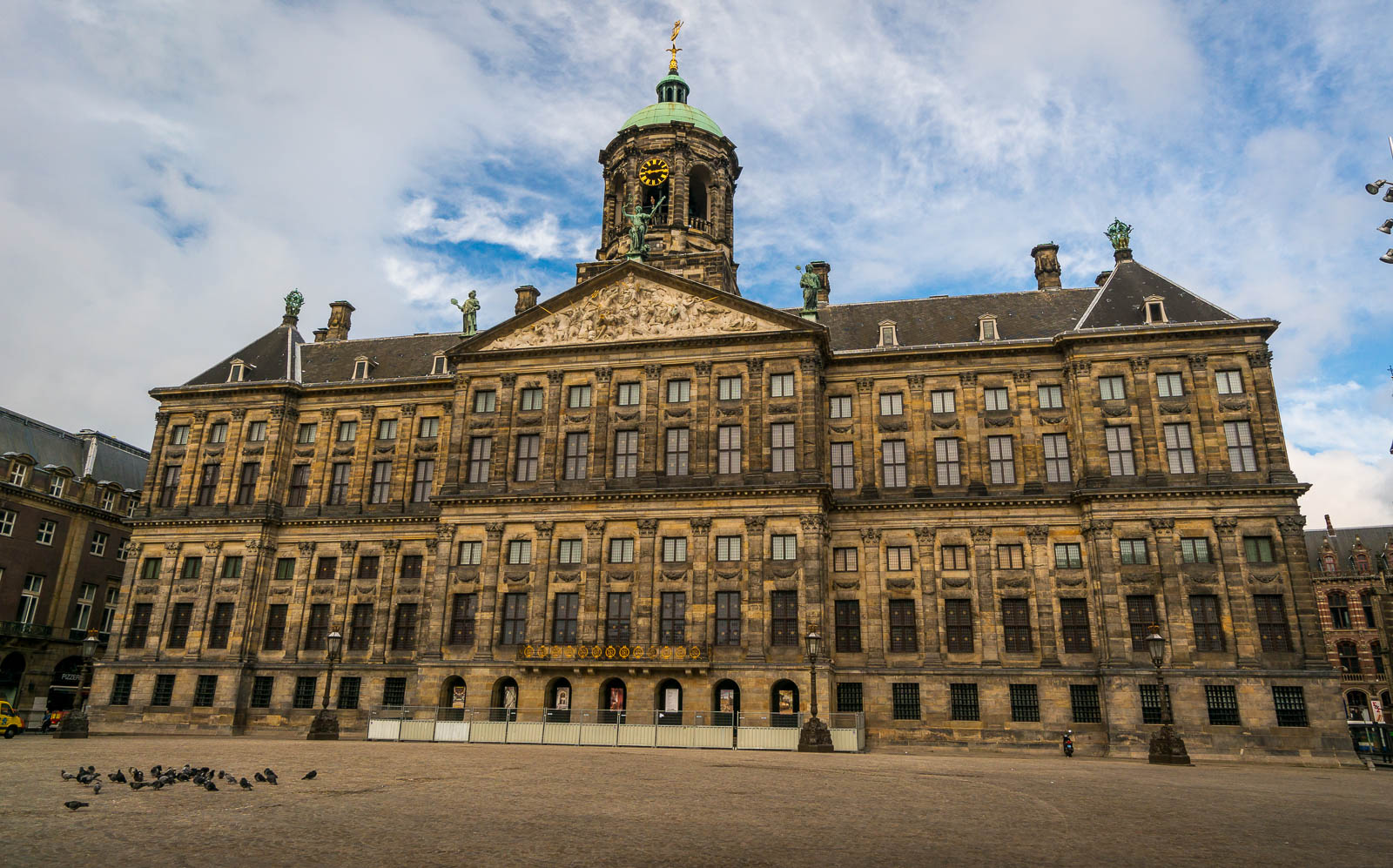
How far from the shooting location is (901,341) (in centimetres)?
4772

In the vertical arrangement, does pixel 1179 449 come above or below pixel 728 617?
above

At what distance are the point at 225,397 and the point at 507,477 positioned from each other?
20.1 m

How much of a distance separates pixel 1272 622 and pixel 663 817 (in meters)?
35.4

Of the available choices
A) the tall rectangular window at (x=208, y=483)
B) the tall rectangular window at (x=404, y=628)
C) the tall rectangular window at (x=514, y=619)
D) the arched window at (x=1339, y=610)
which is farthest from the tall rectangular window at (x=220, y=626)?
the arched window at (x=1339, y=610)

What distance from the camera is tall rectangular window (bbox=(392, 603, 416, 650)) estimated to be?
47.3 meters

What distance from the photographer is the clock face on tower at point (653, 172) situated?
54.9 meters

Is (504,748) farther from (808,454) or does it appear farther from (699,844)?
(699,844)

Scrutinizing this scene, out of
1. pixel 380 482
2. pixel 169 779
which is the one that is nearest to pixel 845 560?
pixel 380 482

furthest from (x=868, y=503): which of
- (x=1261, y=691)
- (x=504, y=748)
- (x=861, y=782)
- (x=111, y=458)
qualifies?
(x=111, y=458)

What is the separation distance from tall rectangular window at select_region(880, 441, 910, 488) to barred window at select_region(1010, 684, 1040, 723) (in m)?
10.7

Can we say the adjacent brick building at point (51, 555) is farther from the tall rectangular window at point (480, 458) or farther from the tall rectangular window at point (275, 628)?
the tall rectangular window at point (480, 458)

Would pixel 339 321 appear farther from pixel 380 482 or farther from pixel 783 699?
pixel 783 699

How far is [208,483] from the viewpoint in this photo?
51.9 meters

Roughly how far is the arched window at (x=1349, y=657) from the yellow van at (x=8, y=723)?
85.4m
